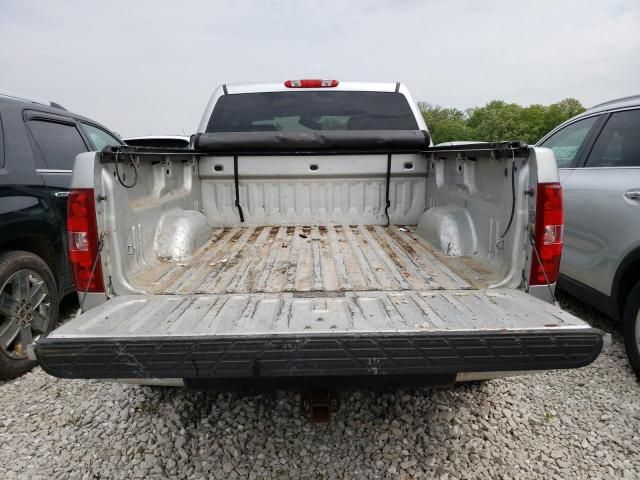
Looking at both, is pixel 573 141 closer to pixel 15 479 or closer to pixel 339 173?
pixel 339 173

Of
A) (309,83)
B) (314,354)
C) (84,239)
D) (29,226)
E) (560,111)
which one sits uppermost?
(560,111)

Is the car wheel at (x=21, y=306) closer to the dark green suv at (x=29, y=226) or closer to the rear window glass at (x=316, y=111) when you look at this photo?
the dark green suv at (x=29, y=226)

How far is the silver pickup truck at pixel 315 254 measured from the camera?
1.64 m

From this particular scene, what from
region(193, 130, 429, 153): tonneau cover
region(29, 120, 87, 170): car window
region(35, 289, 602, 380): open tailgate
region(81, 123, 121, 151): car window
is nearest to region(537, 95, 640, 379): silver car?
region(193, 130, 429, 153): tonneau cover

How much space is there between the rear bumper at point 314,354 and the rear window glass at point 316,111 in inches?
101

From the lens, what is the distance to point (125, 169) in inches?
93.9

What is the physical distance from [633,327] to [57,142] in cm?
499

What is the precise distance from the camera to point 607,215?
10.6 feet

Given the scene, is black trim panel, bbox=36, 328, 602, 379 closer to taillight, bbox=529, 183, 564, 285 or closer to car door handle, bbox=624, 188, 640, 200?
taillight, bbox=529, 183, 564, 285

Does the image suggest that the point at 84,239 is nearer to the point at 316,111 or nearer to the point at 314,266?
the point at 314,266

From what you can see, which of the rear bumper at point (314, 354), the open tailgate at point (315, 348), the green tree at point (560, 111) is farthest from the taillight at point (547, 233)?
the green tree at point (560, 111)

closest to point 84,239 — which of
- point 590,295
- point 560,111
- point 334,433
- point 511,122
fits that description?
point 334,433

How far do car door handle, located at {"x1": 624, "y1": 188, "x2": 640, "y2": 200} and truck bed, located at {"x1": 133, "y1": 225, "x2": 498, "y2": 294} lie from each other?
1338mm

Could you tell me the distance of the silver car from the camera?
3.00 meters
